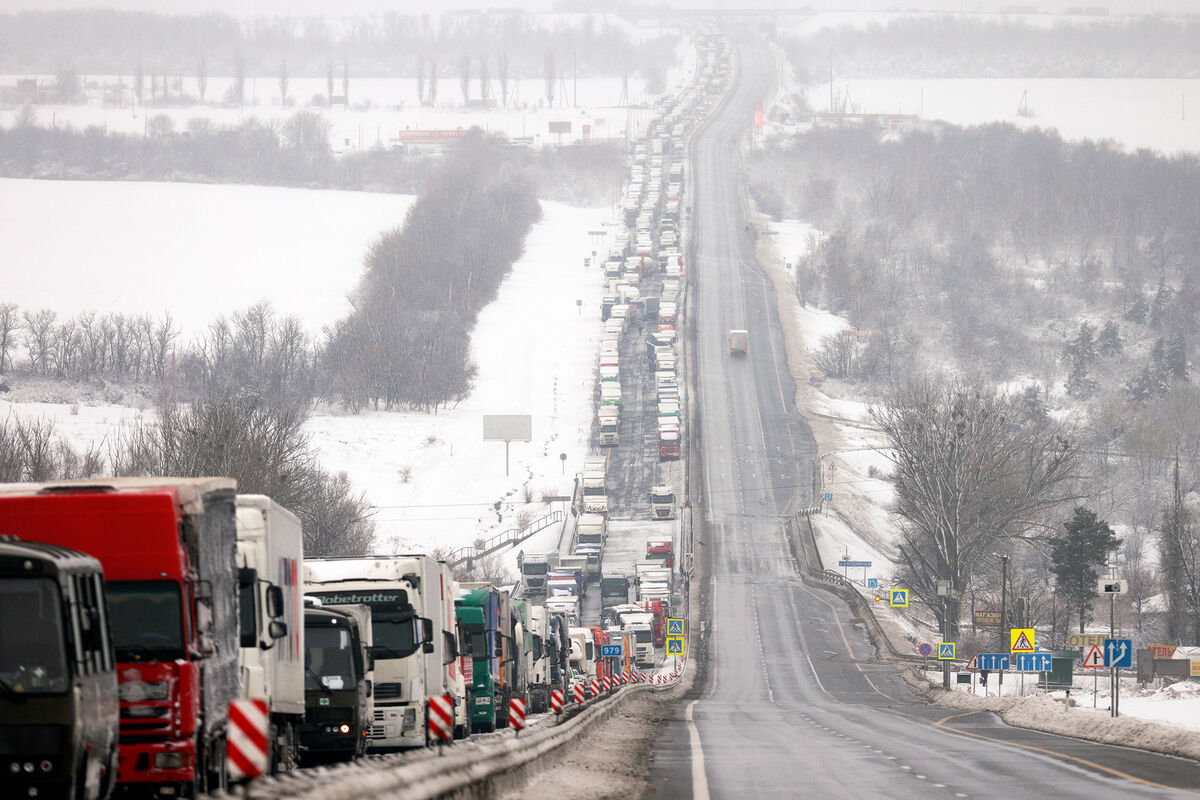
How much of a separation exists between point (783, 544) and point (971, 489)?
1545cm

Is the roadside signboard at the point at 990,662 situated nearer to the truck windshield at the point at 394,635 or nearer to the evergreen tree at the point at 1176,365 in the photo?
the truck windshield at the point at 394,635

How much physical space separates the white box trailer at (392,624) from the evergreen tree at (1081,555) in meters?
74.2

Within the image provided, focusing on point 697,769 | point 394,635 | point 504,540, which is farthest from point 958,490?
point 394,635

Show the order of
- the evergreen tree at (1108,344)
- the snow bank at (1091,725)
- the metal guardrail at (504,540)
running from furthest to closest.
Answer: the evergreen tree at (1108,344)
the metal guardrail at (504,540)
the snow bank at (1091,725)

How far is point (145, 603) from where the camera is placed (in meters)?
15.4

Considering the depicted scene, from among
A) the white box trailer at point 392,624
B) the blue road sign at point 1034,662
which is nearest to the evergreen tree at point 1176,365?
the blue road sign at point 1034,662

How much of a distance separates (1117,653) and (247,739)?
30.0 metres

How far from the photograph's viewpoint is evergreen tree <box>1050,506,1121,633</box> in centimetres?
9562

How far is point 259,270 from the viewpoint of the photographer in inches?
7844

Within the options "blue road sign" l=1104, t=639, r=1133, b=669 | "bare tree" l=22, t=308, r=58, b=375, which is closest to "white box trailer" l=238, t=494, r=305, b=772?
"blue road sign" l=1104, t=639, r=1133, b=669

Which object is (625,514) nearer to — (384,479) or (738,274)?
(384,479)

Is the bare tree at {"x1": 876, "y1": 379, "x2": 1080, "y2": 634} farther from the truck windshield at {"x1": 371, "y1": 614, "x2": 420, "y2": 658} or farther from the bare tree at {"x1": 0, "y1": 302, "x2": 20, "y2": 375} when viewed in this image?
the bare tree at {"x1": 0, "y1": 302, "x2": 20, "y2": 375}

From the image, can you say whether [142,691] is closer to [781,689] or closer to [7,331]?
[781,689]

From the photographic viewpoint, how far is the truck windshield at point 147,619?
15320 mm
